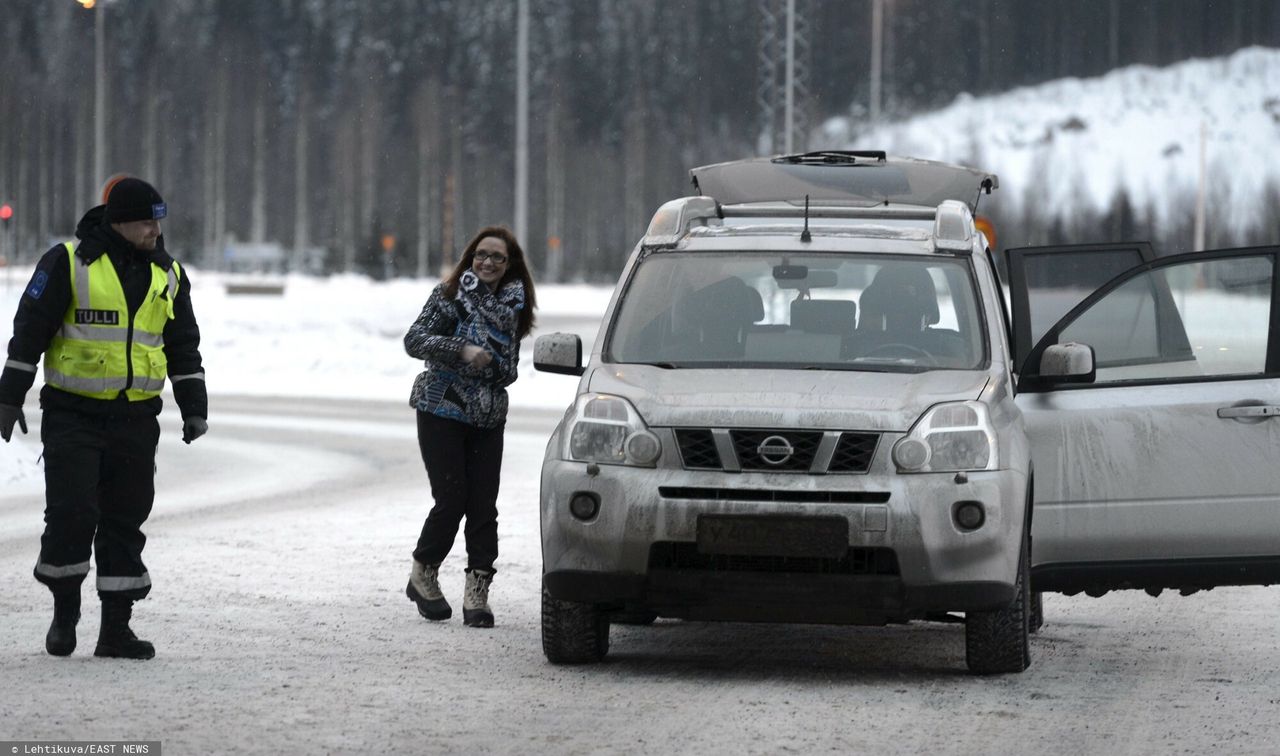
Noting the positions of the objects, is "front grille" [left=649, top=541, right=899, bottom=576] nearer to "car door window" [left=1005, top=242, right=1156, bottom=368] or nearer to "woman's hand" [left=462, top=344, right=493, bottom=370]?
"car door window" [left=1005, top=242, right=1156, bottom=368]

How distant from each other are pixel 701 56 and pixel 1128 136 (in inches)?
1191

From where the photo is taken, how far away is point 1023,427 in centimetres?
809

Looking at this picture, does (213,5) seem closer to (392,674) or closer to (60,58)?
(60,58)

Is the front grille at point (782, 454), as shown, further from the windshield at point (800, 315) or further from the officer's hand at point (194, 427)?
the officer's hand at point (194, 427)

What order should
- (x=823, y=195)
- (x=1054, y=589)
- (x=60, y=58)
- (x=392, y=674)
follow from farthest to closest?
(x=60, y=58) < (x=823, y=195) < (x=1054, y=589) < (x=392, y=674)

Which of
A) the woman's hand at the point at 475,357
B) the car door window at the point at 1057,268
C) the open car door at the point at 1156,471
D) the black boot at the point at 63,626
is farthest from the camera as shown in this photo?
the woman's hand at the point at 475,357

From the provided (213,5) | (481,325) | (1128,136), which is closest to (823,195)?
(481,325)

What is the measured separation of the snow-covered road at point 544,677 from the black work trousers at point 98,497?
335mm

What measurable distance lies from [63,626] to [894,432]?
323 cm

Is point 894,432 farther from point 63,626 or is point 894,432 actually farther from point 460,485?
point 63,626

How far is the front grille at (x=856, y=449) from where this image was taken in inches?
293

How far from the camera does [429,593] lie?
9234mm

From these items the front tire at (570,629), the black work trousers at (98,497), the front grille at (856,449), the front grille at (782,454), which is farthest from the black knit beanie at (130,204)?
the front grille at (856,449)

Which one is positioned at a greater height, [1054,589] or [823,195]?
[823,195]
